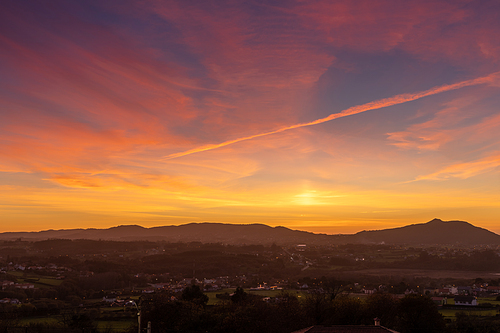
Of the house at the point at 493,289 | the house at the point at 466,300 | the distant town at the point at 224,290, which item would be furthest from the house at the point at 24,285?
the house at the point at 493,289

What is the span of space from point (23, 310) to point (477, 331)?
67535 millimetres

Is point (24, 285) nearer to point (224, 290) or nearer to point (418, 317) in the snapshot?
point (224, 290)

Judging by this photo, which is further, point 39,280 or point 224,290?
point 39,280

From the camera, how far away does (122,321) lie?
201 feet

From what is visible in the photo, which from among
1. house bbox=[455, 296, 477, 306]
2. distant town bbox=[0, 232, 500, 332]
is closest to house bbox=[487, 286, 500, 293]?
distant town bbox=[0, 232, 500, 332]

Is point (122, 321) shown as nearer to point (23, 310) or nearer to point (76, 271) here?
point (23, 310)

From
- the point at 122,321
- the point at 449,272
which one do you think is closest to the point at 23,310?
the point at 122,321

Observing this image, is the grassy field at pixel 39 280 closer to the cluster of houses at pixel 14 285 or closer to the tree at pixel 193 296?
the cluster of houses at pixel 14 285

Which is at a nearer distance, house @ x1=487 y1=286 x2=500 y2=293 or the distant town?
the distant town

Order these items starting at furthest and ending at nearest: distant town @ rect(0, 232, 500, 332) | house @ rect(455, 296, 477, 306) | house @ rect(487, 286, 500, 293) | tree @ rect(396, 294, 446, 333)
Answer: house @ rect(487, 286, 500, 293)
house @ rect(455, 296, 477, 306)
distant town @ rect(0, 232, 500, 332)
tree @ rect(396, 294, 446, 333)

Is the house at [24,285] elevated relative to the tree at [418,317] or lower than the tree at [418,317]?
lower

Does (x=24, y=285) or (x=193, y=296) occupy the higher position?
(x=193, y=296)

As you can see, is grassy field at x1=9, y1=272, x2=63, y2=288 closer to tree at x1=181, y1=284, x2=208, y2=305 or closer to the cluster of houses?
the cluster of houses

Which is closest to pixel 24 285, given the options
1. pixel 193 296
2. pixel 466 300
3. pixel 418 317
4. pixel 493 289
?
pixel 193 296
